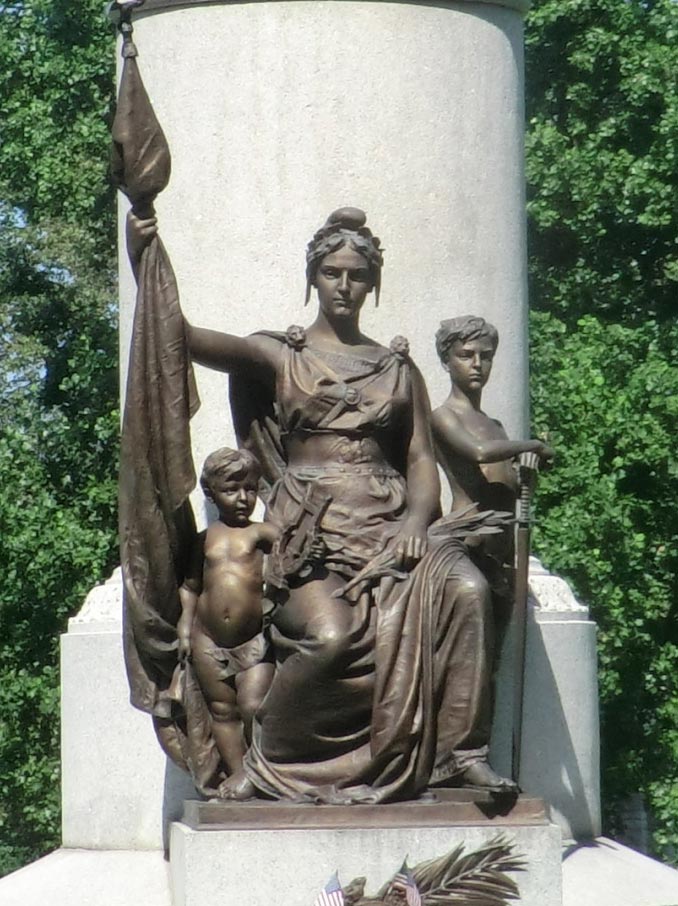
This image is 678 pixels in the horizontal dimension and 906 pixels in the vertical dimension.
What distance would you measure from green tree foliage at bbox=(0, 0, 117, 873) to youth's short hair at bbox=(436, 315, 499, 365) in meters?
7.34

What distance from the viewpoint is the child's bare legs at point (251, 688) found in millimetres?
10555

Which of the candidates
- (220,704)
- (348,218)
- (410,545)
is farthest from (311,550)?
(348,218)

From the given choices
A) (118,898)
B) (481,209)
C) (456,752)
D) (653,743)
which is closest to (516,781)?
(456,752)

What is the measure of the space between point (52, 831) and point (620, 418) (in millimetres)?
4257

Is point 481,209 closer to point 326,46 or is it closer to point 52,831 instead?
point 326,46

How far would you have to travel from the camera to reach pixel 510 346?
12.0 meters

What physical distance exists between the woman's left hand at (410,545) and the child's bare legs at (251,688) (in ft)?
2.05

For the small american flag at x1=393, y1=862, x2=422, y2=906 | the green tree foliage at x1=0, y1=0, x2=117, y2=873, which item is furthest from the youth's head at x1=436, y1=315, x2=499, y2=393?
the green tree foliage at x1=0, y1=0, x2=117, y2=873

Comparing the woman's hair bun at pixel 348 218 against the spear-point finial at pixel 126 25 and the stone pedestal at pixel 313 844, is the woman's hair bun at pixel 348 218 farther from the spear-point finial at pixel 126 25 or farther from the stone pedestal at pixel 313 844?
the stone pedestal at pixel 313 844

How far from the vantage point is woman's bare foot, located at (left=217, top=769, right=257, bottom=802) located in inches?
407

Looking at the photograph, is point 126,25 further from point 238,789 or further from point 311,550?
point 238,789

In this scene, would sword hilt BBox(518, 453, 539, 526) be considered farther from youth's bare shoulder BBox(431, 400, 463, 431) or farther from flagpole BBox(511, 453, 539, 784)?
youth's bare shoulder BBox(431, 400, 463, 431)

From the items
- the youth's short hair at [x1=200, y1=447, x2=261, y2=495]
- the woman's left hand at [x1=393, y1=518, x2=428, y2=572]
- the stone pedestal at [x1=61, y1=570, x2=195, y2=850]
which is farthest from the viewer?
the stone pedestal at [x1=61, y1=570, x2=195, y2=850]

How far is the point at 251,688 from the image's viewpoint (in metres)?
10.6
